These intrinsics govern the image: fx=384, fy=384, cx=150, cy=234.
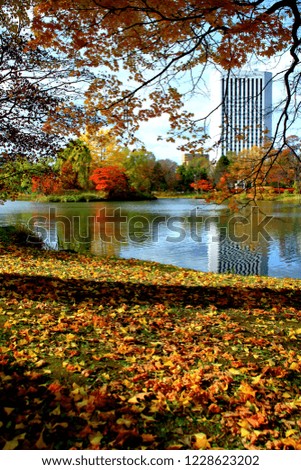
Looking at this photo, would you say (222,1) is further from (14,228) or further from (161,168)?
(161,168)

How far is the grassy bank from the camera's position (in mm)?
2279

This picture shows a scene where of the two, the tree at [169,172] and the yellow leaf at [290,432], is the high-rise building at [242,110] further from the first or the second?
the tree at [169,172]

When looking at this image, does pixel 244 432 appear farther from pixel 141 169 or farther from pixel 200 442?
pixel 141 169

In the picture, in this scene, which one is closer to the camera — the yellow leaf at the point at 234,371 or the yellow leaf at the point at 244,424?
the yellow leaf at the point at 244,424

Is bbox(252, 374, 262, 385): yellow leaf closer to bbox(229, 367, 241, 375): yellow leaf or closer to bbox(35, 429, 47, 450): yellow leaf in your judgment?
bbox(229, 367, 241, 375): yellow leaf

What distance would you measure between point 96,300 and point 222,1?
158 inches

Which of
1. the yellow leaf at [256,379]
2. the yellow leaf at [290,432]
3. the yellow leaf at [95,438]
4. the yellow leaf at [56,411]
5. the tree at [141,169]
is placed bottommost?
the yellow leaf at [290,432]

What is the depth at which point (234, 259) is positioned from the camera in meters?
11.1

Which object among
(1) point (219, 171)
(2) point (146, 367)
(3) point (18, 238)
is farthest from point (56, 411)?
(1) point (219, 171)

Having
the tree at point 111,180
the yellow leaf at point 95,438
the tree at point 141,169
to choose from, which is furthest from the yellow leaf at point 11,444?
the tree at point 141,169

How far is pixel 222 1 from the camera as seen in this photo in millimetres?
4723

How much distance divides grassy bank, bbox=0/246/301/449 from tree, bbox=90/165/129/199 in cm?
3029

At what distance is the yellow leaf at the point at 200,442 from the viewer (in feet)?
7.27
